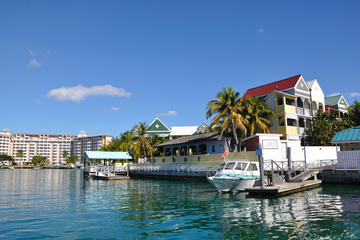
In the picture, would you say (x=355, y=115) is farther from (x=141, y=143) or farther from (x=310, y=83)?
(x=141, y=143)

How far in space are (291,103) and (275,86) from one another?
13.4ft

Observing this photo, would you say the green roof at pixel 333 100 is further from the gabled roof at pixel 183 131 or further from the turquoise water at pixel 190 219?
the turquoise water at pixel 190 219

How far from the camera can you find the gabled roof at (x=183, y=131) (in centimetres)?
7100

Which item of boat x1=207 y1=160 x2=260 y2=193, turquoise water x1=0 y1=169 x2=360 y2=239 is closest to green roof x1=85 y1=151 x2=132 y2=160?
turquoise water x1=0 y1=169 x2=360 y2=239

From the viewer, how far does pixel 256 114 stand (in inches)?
1598

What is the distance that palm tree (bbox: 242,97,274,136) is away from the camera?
40125 millimetres

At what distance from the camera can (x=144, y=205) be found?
59.5 ft

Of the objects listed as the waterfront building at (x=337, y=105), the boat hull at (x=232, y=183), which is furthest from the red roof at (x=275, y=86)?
the boat hull at (x=232, y=183)

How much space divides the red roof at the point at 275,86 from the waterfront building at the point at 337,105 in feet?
39.7

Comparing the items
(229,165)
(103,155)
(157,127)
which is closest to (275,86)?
(229,165)

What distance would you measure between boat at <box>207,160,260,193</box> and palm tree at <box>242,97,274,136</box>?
16320 mm

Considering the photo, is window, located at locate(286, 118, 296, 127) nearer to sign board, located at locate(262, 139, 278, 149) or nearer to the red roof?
the red roof

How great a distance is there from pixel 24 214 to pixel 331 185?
84.5 feet

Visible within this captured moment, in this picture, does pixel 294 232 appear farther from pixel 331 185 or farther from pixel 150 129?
pixel 150 129
